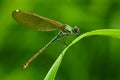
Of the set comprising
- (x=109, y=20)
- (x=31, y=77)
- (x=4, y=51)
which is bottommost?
(x=31, y=77)

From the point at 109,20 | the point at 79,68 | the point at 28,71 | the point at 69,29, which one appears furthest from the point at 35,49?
the point at 69,29

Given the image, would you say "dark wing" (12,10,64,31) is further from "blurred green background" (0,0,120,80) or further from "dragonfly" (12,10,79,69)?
"blurred green background" (0,0,120,80)

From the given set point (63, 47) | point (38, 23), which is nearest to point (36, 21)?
point (38, 23)

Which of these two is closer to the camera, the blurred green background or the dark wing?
the dark wing

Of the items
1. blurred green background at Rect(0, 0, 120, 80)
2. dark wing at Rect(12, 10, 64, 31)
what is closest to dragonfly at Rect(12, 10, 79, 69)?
dark wing at Rect(12, 10, 64, 31)

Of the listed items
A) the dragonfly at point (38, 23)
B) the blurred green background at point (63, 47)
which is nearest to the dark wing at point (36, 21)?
the dragonfly at point (38, 23)

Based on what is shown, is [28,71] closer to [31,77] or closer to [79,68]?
[31,77]

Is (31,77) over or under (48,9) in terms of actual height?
under

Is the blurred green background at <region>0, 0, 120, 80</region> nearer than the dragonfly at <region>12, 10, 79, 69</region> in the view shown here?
No

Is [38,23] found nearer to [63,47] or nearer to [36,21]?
[36,21]
